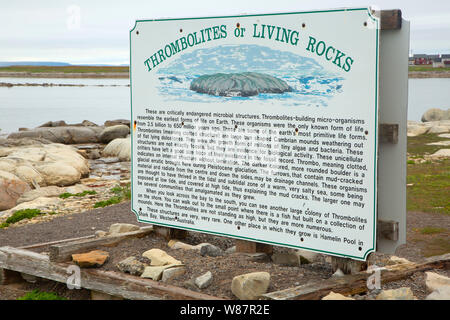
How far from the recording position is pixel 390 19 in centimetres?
611

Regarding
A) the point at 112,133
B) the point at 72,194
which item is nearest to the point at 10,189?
the point at 72,194

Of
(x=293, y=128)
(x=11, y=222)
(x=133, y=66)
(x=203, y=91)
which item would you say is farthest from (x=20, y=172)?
(x=293, y=128)

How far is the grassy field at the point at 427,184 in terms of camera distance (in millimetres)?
12109

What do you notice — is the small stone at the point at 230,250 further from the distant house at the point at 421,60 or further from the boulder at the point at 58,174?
the distant house at the point at 421,60

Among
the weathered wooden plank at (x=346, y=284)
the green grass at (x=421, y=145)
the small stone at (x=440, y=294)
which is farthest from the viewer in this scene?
the green grass at (x=421, y=145)

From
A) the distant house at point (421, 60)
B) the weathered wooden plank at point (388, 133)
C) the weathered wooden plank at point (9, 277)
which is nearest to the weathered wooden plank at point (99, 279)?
the weathered wooden plank at point (9, 277)

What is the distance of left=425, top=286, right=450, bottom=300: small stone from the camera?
562cm

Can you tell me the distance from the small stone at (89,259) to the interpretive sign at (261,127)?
100 cm

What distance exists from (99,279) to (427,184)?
9.51 metres

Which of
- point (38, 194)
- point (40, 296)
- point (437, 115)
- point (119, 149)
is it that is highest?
point (437, 115)

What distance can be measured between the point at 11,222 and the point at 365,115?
8.39m

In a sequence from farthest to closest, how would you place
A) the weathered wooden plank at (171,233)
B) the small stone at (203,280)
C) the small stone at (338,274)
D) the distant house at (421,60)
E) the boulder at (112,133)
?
the distant house at (421,60) → the boulder at (112,133) → the weathered wooden plank at (171,233) → the small stone at (338,274) → the small stone at (203,280)

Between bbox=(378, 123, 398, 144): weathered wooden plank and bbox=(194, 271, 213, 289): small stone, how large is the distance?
2.23 metres

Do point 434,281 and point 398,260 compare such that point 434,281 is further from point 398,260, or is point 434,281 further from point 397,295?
point 398,260
